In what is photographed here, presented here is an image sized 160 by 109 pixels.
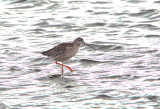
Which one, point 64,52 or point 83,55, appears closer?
point 64,52

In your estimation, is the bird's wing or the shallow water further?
the bird's wing

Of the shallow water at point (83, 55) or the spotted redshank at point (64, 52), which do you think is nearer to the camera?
the shallow water at point (83, 55)

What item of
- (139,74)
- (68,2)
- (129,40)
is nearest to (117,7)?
(68,2)

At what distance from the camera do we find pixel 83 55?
17.1 metres

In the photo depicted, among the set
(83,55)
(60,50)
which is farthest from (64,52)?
(83,55)

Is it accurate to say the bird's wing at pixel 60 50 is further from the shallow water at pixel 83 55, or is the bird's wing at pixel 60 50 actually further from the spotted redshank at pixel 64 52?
the shallow water at pixel 83 55

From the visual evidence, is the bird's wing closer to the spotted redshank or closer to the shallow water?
the spotted redshank

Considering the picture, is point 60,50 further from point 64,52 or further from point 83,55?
point 83,55

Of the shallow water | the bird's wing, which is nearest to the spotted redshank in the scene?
the bird's wing

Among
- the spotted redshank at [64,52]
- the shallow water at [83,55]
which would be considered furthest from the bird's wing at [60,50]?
the shallow water at [83,55]

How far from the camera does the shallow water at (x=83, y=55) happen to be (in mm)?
11891

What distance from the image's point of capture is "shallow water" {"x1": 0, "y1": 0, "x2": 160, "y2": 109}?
11.9 m

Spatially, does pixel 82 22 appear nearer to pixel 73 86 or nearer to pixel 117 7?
pixel 117 7

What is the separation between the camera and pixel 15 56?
54.7 feet
